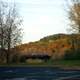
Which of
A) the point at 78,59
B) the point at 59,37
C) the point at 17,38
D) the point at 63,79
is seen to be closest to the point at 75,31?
the point at 78,59

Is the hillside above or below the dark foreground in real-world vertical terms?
above

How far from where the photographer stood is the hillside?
53.5 metres

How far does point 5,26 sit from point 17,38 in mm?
2650

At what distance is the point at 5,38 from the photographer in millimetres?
49219

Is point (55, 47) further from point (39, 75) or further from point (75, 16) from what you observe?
point (39, 75)

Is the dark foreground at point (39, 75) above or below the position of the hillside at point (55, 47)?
below

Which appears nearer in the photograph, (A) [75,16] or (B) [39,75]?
(B) [39,75]

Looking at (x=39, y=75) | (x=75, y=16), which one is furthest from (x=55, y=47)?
(x=39, y=75)

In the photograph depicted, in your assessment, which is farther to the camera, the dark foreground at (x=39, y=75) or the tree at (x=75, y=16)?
the tree at (x=75, y=16)

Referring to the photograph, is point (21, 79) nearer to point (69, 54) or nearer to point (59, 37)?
point (69, 54)

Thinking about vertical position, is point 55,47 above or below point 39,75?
above

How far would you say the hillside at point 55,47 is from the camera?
53466 millimetres

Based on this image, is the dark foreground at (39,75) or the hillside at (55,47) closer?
the dark foreground at (39,75)

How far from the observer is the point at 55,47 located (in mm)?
61250
